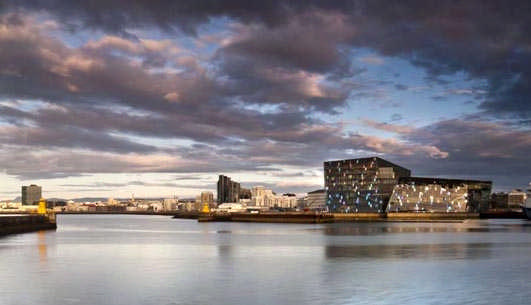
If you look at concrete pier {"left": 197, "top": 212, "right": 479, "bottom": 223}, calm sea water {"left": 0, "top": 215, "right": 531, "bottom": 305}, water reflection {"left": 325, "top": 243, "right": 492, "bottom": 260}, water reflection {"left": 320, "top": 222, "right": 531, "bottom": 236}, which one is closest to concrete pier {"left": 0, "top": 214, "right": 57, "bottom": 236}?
calm sea water {"left": 0, "top": 215, "right": 531, "bottom": 305}

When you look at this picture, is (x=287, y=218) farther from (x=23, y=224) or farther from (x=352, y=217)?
(x=23, y=224)

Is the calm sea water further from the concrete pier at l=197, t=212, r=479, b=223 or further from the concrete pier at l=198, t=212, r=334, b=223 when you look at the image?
the concrete pier at l=197, t=212, r=479, b=223

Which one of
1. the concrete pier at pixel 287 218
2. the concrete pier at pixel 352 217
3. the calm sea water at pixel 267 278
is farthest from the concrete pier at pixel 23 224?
the concrete pier at pixel 352 217

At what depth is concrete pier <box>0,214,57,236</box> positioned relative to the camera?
8269 centimetres

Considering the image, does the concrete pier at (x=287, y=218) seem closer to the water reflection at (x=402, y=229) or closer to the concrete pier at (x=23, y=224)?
the water reflection at (x=402, y=229)

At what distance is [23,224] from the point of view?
92.0 metres

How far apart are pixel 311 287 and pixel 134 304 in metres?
8.41

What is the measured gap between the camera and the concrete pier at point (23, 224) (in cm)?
8269

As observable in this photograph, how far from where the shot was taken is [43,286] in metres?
27.8

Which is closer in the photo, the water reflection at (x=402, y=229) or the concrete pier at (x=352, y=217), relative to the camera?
the water reflection at (x=402, y=229)

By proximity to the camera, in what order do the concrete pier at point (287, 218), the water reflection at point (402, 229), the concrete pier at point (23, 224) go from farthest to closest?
the concrete pier at point (287, 218)
the water reflection at point (402, 229)
the concrete pier at point (23, 224)

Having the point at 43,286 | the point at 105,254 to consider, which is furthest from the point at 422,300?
the point at 105,254

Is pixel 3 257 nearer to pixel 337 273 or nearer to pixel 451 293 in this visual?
pixel 337 273

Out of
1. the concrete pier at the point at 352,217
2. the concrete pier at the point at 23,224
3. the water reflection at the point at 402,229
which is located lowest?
the concrete pier at the point at 352,217
